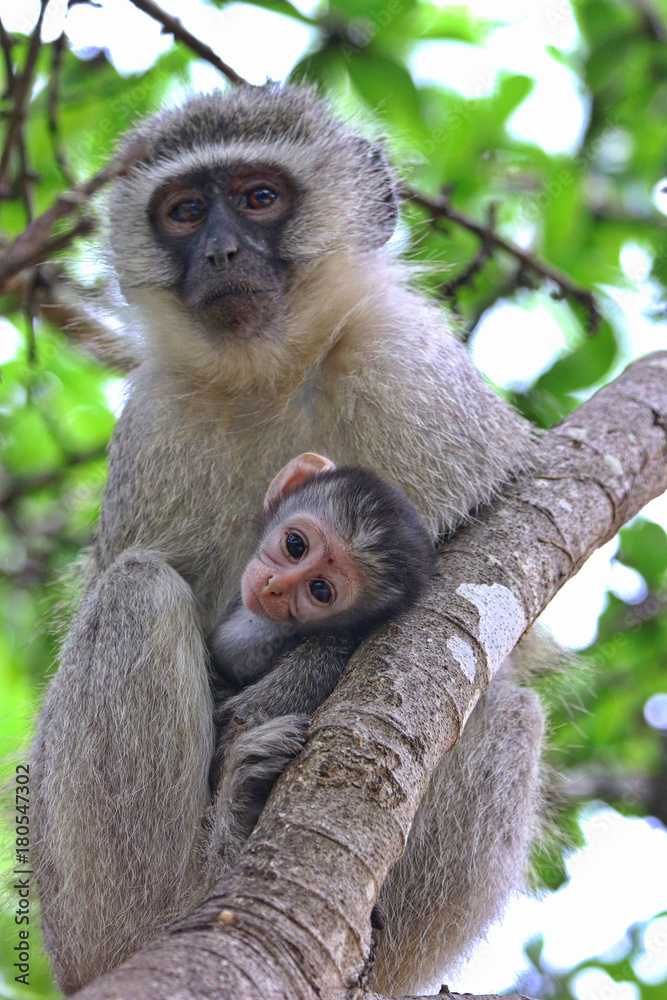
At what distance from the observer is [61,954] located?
330 centimetres

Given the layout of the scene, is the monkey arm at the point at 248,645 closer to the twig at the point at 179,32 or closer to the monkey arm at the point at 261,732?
the monkey arm at the point at 261,732

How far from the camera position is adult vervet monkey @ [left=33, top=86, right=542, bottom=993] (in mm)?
3031

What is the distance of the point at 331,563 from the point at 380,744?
0.90 meters

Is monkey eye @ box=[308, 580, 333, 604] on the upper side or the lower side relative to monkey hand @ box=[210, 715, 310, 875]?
upper

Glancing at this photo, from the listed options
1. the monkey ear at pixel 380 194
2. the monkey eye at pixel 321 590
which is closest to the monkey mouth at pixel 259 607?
the monkey eye at pixel 321 590

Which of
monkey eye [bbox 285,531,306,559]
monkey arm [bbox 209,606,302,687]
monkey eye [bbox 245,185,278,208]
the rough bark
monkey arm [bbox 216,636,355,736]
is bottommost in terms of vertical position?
monkey arm [bbox 209,606,302,687]

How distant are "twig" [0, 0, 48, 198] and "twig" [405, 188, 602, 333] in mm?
1590

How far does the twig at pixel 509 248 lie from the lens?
4.40 m

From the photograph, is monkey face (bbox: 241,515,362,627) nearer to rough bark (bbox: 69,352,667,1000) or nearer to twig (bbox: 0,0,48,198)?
rough bark (bbox: 69,352,667,1000)

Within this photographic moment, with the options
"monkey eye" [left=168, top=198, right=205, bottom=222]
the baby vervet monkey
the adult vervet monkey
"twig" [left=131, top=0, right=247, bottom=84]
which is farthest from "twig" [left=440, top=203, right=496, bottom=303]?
the baby vervet monkey

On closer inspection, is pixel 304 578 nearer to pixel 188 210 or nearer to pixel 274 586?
pixel 274 586

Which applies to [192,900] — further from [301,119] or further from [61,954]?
[301,119]

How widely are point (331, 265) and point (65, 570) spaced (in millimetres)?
1980

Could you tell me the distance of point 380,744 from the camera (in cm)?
223
